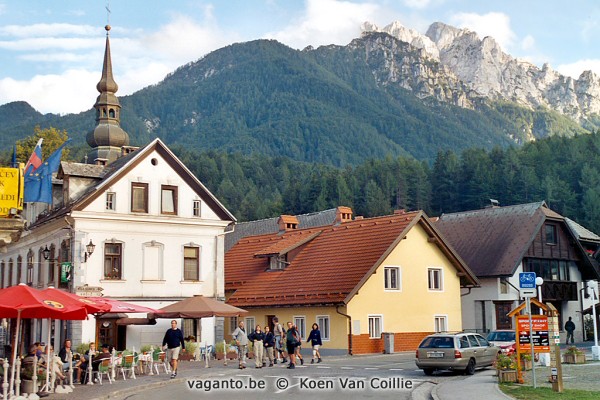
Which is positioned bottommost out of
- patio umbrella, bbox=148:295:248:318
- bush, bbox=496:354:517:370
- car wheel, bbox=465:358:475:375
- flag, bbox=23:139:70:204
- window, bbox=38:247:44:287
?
car wheel, bbox=465:358:475:375

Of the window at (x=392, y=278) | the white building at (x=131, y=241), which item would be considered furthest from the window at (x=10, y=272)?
the window at (x=392, y=278)

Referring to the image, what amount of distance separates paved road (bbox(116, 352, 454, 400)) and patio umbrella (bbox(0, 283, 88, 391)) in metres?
3.01

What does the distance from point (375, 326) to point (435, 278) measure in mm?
6055

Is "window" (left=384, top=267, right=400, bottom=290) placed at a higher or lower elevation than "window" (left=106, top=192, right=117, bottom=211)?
lower

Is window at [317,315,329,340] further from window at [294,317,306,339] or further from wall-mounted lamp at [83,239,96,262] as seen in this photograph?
wall-mounted lamp at [83,239,96,262]

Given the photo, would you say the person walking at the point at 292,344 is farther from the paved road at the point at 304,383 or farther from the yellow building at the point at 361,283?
the yellow building at the point at 361,283

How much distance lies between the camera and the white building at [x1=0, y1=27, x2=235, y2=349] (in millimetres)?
39094

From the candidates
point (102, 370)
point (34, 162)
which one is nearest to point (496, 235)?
point (34, 162)

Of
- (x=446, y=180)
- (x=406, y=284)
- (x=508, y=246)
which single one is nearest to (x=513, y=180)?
(x=446, y=180)

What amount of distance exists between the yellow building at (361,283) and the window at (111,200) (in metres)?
10.7

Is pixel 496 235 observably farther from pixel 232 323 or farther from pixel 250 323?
pixel 232 323

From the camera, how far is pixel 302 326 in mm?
43875

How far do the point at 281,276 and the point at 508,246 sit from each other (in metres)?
17.6

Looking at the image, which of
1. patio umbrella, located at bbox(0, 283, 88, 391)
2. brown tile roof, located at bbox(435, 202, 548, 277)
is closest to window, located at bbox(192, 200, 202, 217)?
patio umbrella, located at bbox(0, 283, 88, 391)
